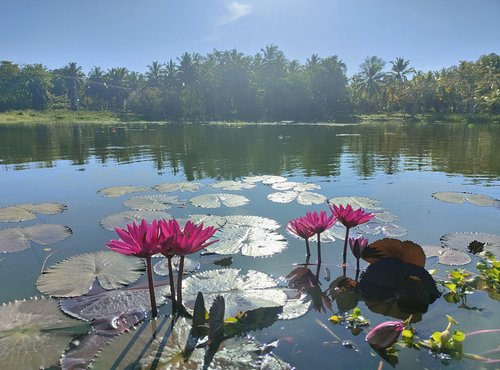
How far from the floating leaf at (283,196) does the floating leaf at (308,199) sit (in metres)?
0.11

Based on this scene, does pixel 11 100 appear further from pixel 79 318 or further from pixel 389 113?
pixel 79 318

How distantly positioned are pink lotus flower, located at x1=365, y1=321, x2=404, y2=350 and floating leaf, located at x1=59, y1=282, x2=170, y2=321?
1.60 metres

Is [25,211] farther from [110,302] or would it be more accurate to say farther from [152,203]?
[110,302]

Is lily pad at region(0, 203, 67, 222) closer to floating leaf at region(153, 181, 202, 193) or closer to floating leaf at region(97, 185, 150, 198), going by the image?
floating leaf at region(97, 185, 150, 198)

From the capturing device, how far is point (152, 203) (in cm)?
600

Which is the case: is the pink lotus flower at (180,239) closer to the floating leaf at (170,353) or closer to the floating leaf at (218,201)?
the floating leaf at (170,353)

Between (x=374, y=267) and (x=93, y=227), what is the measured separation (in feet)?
12.7

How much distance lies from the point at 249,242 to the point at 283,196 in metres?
2.49

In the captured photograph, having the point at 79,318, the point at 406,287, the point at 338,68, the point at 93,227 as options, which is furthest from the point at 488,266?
the point at 338,68

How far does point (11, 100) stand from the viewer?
6412cm

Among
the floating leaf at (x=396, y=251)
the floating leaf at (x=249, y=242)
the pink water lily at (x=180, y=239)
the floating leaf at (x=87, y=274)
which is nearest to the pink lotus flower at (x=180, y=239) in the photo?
the pink water lily at (x=180, y=239)

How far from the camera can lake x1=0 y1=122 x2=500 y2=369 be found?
2465 millimetres

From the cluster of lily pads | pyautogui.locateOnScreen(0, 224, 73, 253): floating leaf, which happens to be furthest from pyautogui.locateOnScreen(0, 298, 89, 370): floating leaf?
pyautogui.locateOnScreen(0, 224, 73, 253): floating leaf

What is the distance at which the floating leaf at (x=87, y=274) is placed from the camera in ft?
10.1
